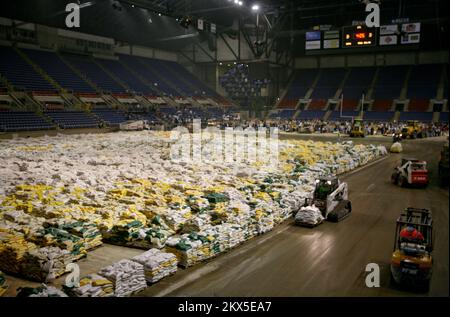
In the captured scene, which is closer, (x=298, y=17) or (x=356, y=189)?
(x=356, y=189)

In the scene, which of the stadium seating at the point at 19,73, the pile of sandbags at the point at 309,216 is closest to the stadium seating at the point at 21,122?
the stadium seating at the point at 19,73

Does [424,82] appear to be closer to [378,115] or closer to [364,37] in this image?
[378,115]

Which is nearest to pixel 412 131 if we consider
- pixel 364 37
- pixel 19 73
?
pixel 364 37

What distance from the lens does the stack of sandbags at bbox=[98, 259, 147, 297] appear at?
644cm

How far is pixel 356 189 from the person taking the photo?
15727 mm

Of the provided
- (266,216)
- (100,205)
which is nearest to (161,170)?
(100,205)

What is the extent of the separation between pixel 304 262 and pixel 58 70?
37.6 m

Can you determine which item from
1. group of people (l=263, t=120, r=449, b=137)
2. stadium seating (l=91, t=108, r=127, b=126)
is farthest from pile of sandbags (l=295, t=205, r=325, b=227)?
group of people (l=263, t=120, r=449, b=137)

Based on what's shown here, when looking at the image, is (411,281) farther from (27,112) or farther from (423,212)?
(27,112)

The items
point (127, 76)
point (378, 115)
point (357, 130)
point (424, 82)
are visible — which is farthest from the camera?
point (424, 82)

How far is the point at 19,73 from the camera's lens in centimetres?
3347

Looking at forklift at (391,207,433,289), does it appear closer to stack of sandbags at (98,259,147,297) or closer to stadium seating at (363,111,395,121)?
stack of sandbags at (98,259,147,297)

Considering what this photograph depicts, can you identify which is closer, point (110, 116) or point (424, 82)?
point (110, 116)
